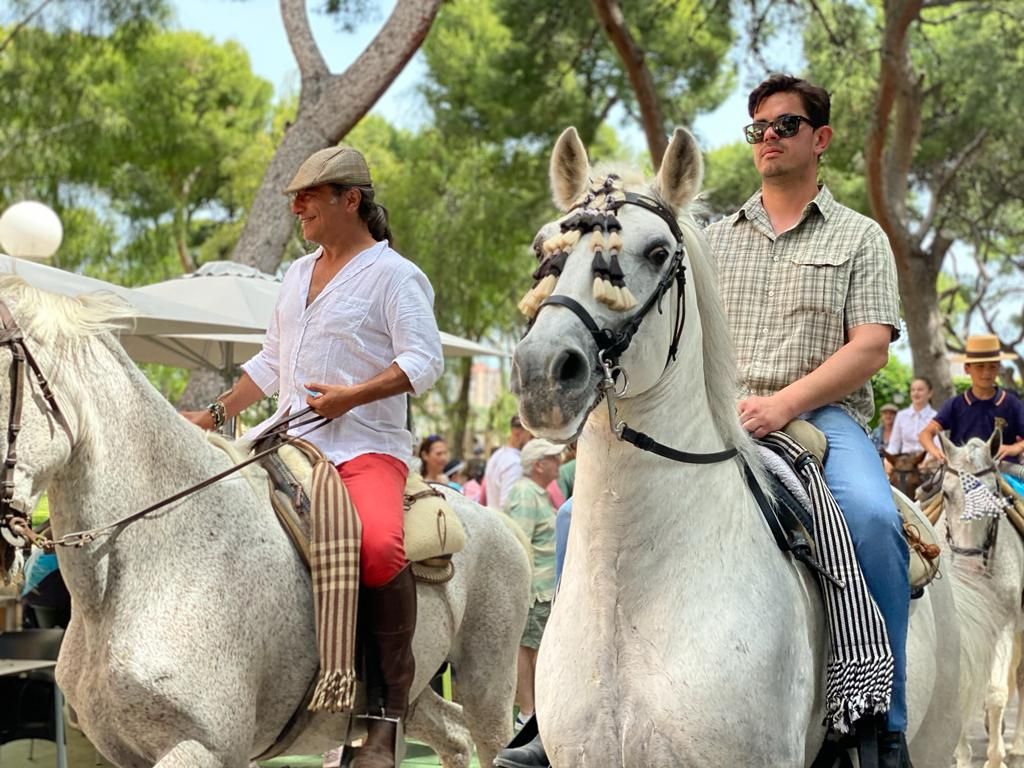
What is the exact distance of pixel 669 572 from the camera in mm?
3293

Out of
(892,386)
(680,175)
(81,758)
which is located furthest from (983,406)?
(892,386)

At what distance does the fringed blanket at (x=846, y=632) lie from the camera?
3.48 m

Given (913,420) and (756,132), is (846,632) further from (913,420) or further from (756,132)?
(913,420)

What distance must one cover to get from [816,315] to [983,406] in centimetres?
696

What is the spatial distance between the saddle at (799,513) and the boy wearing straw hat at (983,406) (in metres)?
6.32

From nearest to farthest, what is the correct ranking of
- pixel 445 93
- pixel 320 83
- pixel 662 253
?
pixel 662 253, pixel 320 83, pixel 445 93

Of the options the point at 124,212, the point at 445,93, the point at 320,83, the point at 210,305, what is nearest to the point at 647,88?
the point at 320,83

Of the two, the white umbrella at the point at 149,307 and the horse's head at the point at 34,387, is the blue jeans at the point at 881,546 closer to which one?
the horse's head at the point at 34,387

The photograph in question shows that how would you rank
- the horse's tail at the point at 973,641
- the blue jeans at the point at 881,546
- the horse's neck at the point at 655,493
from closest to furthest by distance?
the horse's neck at the point at 655,493, the blue jeans at the point at 881,546, the horse's tail at the point at 973,641

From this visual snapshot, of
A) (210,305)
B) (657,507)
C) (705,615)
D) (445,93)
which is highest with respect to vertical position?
(445,93)

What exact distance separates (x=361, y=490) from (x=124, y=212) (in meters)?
33.8

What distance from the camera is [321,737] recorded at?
16.3ft

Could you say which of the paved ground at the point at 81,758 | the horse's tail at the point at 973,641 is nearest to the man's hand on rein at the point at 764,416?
the horse's tail at the point at 973,641

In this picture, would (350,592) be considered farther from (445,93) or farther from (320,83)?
(445,93)
